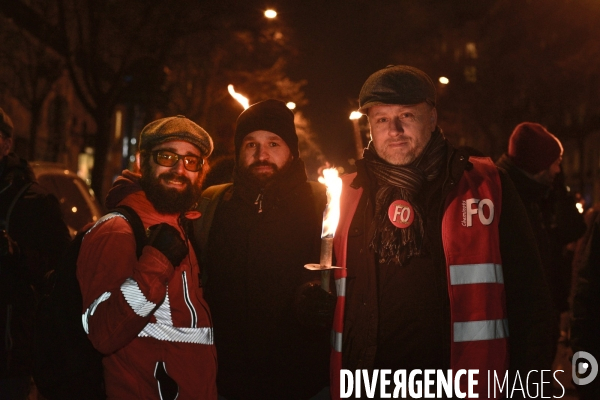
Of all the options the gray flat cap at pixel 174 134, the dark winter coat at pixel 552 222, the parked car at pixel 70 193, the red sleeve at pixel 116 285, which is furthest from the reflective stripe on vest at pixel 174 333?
the parked car at pixel 70 193

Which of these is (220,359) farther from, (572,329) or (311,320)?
(572,329)

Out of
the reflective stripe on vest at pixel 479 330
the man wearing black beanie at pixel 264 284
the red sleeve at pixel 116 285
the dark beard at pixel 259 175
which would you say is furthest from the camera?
the dark beard at pixel 259 175

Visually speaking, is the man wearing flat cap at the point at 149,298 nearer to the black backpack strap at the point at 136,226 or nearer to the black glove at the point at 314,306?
the black backpack strap at the point at 136,226

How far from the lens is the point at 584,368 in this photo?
438 cm

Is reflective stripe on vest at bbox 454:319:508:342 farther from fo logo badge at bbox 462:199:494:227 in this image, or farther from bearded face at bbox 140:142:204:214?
bearded face at bbox 140:142:204:214

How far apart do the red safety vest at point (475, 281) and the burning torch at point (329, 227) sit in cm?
13

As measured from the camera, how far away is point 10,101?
92.3ft

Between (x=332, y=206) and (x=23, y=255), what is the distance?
88.7 inches

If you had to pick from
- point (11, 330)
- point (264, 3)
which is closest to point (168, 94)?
point (264, 3)

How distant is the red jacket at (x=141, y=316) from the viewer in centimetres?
317

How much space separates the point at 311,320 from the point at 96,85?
14.3m

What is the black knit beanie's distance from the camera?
184 inches

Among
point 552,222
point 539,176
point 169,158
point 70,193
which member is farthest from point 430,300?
point 70,193

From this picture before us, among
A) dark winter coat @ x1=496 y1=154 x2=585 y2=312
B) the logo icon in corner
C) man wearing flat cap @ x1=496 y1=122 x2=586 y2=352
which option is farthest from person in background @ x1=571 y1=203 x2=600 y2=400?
man wearing flat cap @ x1=496 y1=122 x2=586 y2=352
